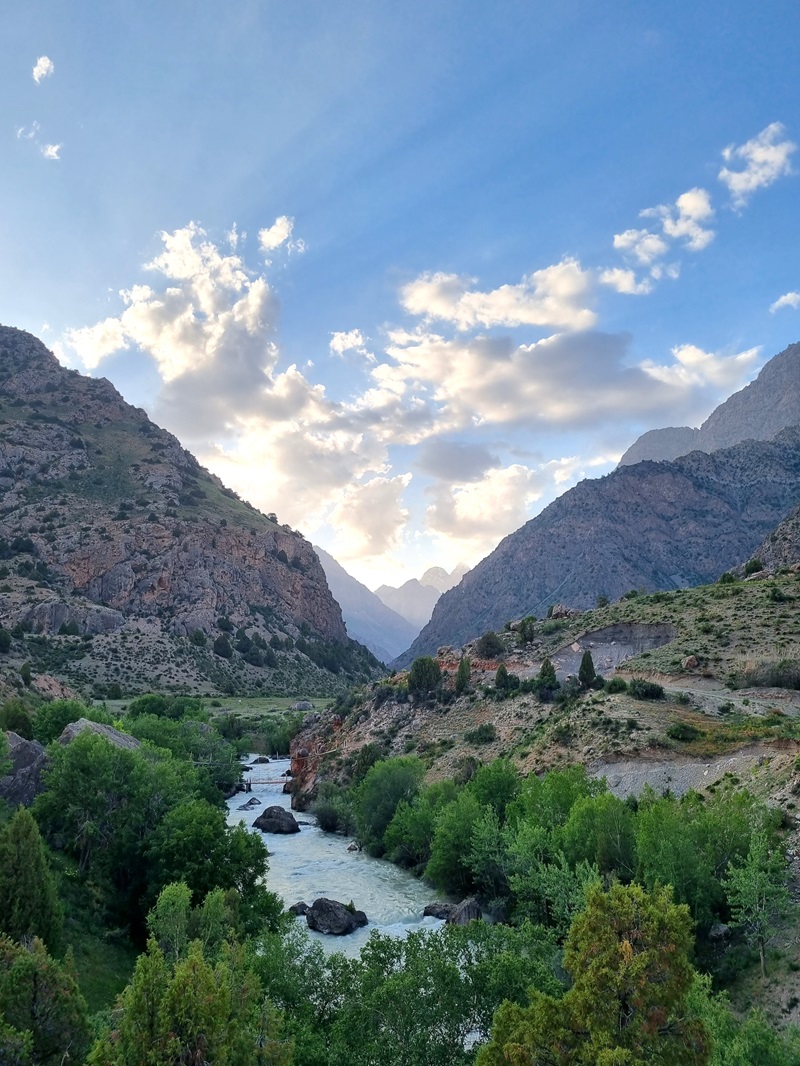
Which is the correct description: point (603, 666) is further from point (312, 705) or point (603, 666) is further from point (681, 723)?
point (312, 705)

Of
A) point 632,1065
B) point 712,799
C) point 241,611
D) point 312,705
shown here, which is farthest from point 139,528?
point 632,1065

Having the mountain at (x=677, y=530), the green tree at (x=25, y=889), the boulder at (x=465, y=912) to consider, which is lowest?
the boulder at (x=465, y=912)

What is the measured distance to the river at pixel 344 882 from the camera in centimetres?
3300

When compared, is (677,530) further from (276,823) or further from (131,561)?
(276,823)

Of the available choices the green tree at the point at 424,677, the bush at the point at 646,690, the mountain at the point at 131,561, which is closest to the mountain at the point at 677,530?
the mountain at the point at 131,561

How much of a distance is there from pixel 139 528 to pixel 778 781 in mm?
125659

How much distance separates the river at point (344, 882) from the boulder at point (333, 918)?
408 mm

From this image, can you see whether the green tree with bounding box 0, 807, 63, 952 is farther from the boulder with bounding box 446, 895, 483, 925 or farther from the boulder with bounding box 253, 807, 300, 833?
the boulder with bounding box 253, 807, 300, 833

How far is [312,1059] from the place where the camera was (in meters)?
16.0

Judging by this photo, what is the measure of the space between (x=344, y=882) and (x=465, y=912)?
10.8 metres

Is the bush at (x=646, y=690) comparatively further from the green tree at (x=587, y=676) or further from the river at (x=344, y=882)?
the river at (x=344, y=882)

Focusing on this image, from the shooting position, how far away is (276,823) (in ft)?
175

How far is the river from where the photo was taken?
33000 millimetres

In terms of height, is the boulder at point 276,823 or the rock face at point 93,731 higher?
the rock face at point 93,731
